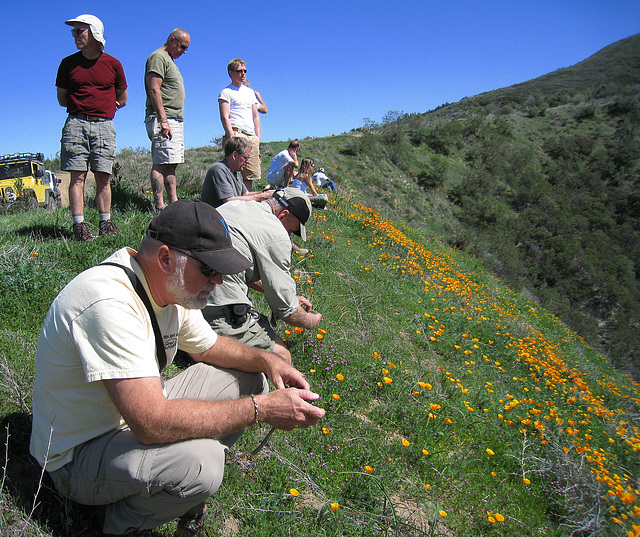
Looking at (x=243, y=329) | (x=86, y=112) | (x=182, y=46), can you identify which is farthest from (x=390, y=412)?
(x=182, y=46)

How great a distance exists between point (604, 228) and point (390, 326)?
3256cm

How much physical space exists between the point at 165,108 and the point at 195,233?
395 cm

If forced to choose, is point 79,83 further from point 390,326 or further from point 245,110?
point 390,326

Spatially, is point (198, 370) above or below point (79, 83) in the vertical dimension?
below

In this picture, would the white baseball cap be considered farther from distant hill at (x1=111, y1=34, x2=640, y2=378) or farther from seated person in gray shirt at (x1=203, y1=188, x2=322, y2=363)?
distant hill at (x1=111, y1=34, x2=640, y2=378)

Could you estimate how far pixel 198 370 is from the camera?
82.2 inches

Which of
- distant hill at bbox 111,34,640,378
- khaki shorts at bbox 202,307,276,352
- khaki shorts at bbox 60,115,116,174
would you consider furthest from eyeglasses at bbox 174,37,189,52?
distant hill at bbox 111,34,640,378

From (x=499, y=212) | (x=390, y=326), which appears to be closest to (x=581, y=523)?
(x=390, y=326)

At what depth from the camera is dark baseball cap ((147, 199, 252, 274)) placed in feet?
5.14

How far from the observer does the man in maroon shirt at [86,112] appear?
3.82 metres

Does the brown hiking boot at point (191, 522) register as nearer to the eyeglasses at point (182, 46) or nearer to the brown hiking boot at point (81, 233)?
the brown hiking boot at point (81, 233)

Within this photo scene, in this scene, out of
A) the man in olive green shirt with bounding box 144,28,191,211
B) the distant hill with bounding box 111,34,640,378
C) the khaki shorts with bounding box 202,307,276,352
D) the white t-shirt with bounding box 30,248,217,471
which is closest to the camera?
the white t-shirt with bounding box 30,248,217,471

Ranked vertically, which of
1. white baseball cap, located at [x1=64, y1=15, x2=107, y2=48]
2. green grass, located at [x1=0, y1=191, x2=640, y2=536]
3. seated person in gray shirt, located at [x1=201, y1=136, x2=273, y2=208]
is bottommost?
green grass, located at [x1=0, y1=191, x2=640, y2=536]

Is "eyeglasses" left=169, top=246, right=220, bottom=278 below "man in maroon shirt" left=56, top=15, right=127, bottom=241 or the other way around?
below
